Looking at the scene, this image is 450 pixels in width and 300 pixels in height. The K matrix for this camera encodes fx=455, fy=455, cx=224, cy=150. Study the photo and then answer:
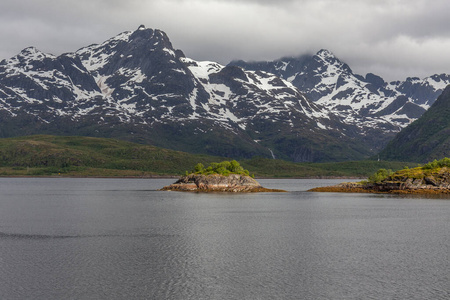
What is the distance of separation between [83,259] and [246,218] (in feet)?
177

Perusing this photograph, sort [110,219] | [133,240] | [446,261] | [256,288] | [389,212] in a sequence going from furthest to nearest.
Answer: [389,212], [110,219], [133,240], [446,261], [256,288]

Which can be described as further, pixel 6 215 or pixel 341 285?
pixel 6 215

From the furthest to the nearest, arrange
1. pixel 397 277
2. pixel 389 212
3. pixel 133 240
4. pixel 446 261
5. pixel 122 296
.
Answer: pixel 389 212
pixel 133 240
pixel 446 261
pixel 397 277
pixel 122 296

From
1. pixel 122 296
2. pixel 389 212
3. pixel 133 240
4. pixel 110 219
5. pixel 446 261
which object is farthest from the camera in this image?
pixel 389 212

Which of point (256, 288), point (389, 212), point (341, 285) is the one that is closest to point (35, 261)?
point (256, 288)

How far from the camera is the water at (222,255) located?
48.3 m

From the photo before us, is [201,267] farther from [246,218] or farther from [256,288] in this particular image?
[246,218]

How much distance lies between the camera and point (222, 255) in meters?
66.1

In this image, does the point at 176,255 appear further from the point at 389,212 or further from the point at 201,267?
the point at 389,212

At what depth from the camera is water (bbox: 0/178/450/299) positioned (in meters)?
48.3

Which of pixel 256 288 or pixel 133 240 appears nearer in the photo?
pixel 256 288

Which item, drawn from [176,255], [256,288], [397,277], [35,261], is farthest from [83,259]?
[397,277]

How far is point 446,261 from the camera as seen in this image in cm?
6281

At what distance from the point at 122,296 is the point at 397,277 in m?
31.7
